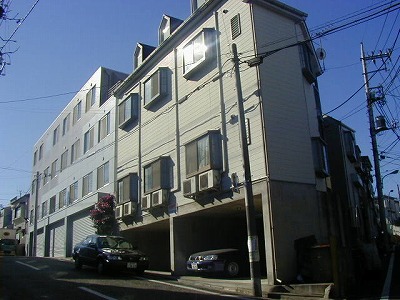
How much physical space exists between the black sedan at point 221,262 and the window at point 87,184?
15958 millimetres

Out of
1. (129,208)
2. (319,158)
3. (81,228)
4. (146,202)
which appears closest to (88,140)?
(81,228)

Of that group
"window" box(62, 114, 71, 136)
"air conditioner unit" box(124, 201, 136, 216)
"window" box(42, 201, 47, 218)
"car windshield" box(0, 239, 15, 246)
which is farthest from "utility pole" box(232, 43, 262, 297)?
"car windshield" box(0, 239, 15, 246)

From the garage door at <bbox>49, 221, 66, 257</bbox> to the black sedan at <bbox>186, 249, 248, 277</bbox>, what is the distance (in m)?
21.0

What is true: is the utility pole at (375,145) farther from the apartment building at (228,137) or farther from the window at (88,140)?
the window at (88,140)

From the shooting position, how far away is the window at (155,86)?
68.1ft

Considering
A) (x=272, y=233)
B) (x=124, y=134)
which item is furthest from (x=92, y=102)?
(x=272, y=233)

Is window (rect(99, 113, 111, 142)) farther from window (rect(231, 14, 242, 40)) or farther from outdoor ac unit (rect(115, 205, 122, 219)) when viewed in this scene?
window (rect(231, 14, 242, 40))

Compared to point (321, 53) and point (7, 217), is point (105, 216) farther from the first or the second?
point (7, 217)

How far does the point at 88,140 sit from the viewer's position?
1227 inches

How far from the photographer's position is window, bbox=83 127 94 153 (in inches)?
1198

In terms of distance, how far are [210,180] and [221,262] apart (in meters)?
2.99

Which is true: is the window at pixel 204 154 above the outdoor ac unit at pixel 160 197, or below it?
above

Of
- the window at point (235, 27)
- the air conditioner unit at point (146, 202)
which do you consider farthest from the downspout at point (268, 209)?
the air conditioner unit at point (146, 202)

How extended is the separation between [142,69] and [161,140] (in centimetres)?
502
